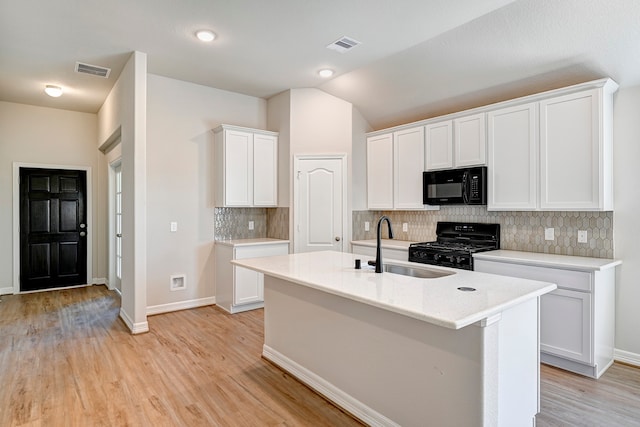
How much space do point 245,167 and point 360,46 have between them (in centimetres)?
219

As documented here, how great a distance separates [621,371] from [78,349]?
4.85 m

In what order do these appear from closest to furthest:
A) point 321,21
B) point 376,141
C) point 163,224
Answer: point 321,21
point 163,224
point 376,141

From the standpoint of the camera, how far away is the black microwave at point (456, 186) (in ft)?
12.4

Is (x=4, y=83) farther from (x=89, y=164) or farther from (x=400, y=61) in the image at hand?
(x=400, y=61)

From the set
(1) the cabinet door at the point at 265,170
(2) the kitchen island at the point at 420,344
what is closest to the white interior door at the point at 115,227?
(1) the cabinet door at the point at 265,170

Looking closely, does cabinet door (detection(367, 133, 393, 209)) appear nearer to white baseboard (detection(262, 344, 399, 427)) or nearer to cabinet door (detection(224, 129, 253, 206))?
cabinet door (detection(224, 129, 253, 206))

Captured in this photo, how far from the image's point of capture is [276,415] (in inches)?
91.9

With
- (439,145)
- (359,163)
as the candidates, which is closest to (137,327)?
(359,163)

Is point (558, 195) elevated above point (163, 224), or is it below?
above

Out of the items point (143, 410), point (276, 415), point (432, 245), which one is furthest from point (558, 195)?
point (143, 410)

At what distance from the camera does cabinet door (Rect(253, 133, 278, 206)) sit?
503 cm

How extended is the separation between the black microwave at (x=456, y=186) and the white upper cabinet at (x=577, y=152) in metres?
0.57

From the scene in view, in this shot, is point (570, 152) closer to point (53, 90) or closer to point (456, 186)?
point (456, 186)

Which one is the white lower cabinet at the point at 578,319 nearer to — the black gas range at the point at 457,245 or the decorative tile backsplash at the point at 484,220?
the decorative tile backsplash at the point at 484,220
